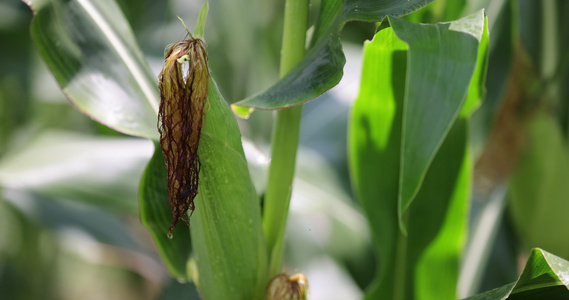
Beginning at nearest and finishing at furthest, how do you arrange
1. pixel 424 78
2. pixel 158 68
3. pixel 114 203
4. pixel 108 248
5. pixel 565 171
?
pixel 424 78 → pixel 114 203 → pixel 565 171 → pixel 158 68 → pixel 108 248

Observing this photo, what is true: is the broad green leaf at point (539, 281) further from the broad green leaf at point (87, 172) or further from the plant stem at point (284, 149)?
the broad green leaf at point (87, 172)

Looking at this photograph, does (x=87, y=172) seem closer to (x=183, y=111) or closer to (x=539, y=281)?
(x=183, y=111)

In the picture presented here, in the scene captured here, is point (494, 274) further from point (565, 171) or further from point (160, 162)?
point (160, 162)

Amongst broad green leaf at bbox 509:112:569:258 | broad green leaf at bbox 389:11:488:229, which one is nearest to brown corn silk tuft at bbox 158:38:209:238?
broad green leaf at bbox 389:11:488:229

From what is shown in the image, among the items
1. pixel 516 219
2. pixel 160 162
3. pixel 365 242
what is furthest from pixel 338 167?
pixel 160 162

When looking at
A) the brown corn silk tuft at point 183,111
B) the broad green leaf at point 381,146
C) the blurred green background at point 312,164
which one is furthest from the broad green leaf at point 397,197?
the brown corn silk tuft at point 183,111
